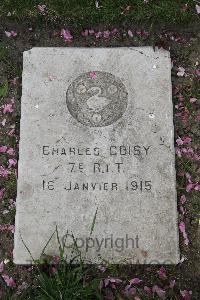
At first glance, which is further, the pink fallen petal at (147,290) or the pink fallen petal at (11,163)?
the pink fallen petal at (11,163)

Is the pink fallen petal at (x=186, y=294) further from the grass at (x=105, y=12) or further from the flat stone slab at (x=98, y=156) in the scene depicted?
the grass at (x=105, y=12)

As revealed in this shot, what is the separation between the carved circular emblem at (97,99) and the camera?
3.63 meters

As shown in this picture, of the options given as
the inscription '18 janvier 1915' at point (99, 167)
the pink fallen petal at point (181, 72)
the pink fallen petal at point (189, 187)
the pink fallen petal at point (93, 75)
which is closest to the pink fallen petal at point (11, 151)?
the inscription '18 janvier 1915' at point (99, 167)

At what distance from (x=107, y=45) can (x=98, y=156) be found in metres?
1.05

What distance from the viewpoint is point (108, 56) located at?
12.5ft

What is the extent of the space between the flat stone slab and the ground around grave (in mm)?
137

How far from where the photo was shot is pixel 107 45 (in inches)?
157

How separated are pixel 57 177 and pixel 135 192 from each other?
0.59 meters

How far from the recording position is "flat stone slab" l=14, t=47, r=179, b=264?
133 inches

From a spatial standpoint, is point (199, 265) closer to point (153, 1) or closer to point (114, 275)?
point (114, 275)

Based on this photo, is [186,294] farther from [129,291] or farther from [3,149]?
[3,149]

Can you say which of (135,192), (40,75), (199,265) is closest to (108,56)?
(40,75)

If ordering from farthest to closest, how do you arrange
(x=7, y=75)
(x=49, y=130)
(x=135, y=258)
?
(x=7, y=75)
(x=49, y=130)
(x=135, y=258)

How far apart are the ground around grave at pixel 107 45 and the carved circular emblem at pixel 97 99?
0.42 meters
